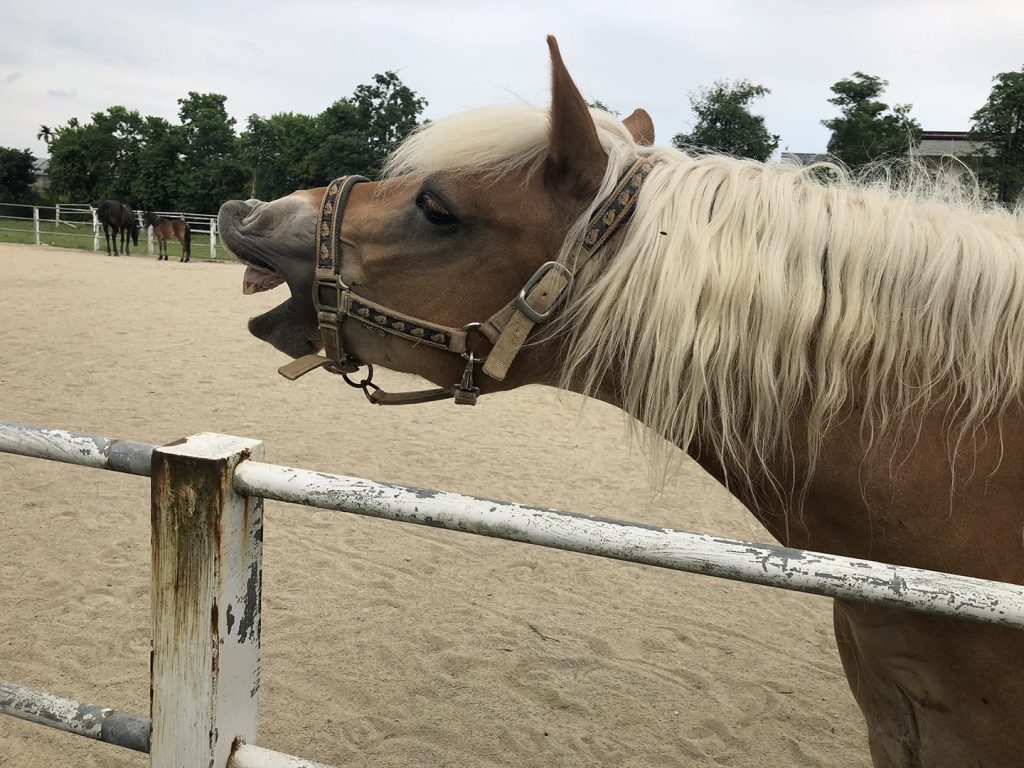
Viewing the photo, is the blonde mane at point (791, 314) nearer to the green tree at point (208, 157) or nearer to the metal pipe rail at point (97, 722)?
the metal pipe rail at point (97, 722)

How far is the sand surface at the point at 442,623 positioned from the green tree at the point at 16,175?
56.0 metres

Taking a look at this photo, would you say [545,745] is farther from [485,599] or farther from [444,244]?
[444,244]

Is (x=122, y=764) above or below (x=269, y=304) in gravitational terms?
below

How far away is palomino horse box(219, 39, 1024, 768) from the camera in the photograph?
127 centimetres

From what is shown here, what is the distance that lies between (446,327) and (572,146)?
1.44 ft

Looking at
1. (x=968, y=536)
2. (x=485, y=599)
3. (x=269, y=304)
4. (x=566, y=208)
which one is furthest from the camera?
(x=269, y=304)

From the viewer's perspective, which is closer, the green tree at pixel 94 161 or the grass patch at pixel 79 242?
the grass patch at pixel 79 242

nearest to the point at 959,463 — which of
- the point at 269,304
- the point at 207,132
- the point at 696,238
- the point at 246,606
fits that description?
the point at 696,238

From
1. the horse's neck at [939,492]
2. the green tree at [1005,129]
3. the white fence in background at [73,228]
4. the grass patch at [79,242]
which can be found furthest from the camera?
the grass patch at [79,242]

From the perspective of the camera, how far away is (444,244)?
1.49 m

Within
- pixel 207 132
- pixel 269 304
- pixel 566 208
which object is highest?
pixel 207 132

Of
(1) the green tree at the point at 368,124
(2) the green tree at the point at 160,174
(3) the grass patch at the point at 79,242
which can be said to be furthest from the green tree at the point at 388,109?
(2) the green tree at the point at 160,174

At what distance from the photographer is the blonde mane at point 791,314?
4.18 ft

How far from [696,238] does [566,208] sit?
0.28 meters
